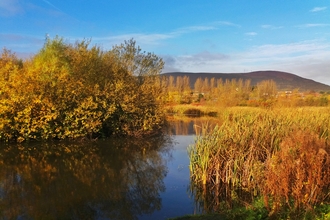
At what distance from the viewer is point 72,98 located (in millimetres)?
17188

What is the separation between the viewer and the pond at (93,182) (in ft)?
23.8

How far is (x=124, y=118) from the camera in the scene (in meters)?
19.1

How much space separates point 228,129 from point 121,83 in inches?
399

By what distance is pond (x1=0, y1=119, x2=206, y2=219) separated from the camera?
23.8 ft

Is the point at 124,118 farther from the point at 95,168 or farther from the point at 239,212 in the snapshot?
the point at 239,212

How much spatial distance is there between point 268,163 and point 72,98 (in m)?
12.9

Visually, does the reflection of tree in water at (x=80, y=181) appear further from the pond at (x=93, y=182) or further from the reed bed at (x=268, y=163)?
the reed bed at (x=268, y=163)

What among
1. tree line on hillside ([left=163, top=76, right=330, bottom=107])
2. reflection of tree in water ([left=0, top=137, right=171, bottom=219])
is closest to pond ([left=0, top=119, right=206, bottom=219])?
reflection of tree in water ([left=0, top=137, right=171, bottom=219])

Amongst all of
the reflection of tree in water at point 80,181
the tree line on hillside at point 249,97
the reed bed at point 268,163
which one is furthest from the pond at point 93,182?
the tree line on hillside at point 249,97

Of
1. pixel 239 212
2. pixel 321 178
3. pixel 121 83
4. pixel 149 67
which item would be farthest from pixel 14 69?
pixel 321 178

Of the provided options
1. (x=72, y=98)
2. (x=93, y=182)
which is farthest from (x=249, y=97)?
(x=93, y=182)

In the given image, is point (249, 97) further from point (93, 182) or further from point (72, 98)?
point (93, 182)

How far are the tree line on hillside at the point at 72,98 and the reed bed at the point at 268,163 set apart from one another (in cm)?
975

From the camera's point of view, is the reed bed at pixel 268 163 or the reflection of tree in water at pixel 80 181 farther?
the reflection of tree in water at pixel 80 181
